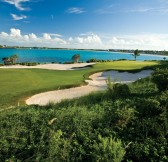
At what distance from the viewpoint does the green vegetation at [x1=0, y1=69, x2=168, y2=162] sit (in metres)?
6.87

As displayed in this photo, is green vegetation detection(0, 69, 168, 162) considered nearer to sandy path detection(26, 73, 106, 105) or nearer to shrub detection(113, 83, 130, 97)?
shrub detection(113, 83, 130, 97)

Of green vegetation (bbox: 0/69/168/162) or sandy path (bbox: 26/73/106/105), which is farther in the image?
sandy path (bbox: 26/73/106/105)

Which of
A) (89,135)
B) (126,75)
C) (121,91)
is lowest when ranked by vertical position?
(126,75)

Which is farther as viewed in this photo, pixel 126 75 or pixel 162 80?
pixel 126 75

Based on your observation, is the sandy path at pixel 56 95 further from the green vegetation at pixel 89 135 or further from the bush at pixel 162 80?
the bush at pixel 162 80

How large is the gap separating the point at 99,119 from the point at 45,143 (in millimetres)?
2568

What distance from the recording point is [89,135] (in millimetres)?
8125

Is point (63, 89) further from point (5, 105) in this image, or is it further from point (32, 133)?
point (32, 133)

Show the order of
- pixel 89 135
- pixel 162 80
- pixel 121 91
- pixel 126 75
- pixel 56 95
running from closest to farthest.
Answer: pixel 89 135 → pixel 162 80 → pixel 121 91 → pixel 56 95 → pixel 126 75

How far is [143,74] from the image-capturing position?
1278 inches

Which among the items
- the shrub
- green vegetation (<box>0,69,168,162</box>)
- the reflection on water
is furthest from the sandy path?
the reflection on water

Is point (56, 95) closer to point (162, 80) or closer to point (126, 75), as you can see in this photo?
point (162, 80)

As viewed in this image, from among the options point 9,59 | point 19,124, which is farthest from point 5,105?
point 9,59

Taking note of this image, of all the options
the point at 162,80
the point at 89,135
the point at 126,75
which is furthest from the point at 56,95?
the point at 126,75
